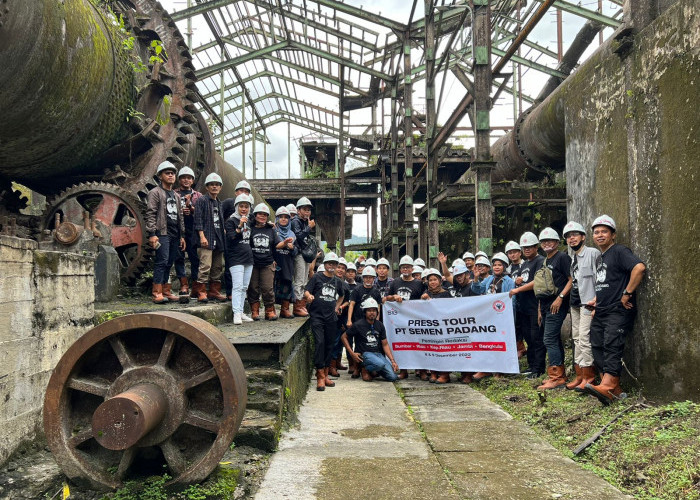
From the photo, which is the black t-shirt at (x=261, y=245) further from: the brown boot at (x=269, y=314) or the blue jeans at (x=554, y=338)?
the blue jeans at (x=554, y=338)

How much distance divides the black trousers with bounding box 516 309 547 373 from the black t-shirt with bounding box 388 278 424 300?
4.87 feet

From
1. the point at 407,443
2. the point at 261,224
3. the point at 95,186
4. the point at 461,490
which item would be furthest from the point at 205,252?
the point at 461,490

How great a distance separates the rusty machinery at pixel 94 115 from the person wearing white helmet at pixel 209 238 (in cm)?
67

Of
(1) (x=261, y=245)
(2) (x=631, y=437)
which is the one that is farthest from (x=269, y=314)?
(2) (x=631, y=437)

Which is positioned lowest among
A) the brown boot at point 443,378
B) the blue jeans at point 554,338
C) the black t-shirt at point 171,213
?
the brown boot at point 443,378

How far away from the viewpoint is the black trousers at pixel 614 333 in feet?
14.7

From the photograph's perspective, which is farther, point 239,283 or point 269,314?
point 269,314

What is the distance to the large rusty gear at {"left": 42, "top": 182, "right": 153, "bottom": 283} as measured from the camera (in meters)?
5.68

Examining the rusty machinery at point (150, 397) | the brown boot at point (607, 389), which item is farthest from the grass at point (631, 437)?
the rusty machinery at point (150, 397)

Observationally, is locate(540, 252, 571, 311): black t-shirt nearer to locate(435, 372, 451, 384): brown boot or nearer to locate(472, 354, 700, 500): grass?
locate(472, 354, 700, 500): grass

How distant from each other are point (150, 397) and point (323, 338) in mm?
3788

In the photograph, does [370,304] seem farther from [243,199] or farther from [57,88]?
[57,88]

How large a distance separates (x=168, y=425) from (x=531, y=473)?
2.20 m

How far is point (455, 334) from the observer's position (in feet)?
22.0
